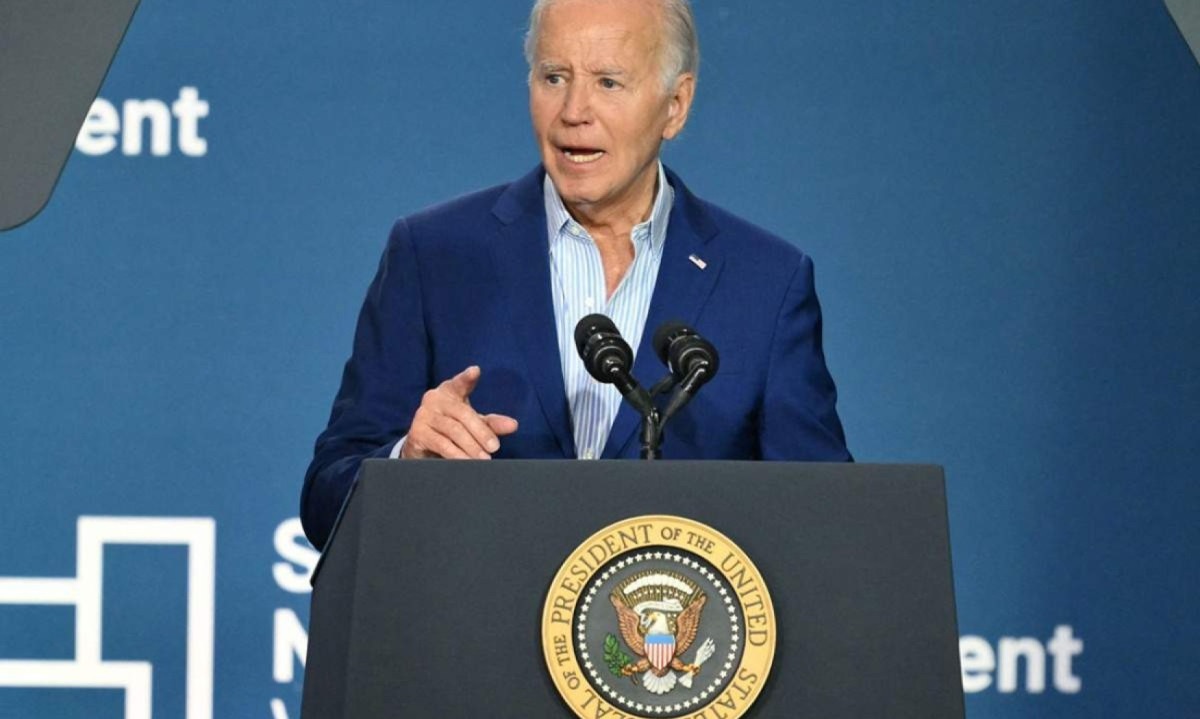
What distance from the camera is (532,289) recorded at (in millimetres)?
2422

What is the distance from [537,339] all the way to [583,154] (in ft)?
0.80

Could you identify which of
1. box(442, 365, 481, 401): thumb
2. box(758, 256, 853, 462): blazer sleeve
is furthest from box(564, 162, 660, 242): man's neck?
box(442, 365, 481, 401): thumb

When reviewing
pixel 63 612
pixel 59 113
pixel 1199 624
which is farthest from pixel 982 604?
pixel 59 113

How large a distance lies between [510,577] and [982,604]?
6.30ft

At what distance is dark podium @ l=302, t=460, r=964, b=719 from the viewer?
1705mm

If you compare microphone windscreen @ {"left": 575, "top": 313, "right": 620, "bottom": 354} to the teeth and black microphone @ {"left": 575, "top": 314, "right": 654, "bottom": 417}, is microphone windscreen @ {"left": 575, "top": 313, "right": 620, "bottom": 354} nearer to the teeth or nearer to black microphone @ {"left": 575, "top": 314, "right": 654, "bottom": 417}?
black microphone @ {"left": 575, "top": 314, "right": 654, "bottom": 417}

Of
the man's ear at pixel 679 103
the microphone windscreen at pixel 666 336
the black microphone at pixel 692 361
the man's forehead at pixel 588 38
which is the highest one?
the man's forehead at pixel 588 38

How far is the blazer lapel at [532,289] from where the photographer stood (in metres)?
2.33

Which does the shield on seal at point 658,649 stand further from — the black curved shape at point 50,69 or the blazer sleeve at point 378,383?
the black curved shape at point 50,69

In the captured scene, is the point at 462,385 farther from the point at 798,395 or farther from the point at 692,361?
the point at 798,395

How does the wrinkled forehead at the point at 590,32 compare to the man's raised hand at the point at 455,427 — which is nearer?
the man's raised hand at the point at 455,427

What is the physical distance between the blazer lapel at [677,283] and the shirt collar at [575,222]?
0.02 metres

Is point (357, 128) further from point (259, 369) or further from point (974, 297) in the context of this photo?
point (974, 297)

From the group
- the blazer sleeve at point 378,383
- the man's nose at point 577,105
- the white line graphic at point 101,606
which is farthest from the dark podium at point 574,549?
the white line graphic at point 101,606
